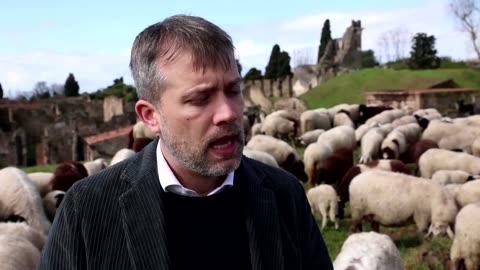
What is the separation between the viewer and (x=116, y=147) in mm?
25281

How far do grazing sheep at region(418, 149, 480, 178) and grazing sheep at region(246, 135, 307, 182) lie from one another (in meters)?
3.02

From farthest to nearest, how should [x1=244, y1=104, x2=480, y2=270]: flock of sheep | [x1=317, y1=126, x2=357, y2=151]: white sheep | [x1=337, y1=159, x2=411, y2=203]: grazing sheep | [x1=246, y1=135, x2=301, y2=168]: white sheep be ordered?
[x1=317, y1=126, x2=357, y2=151]: white sheep
[x1=246, y1=135, x2=301, y2=168]: white sheep
[x1=337, y1=159, x2=411, y2=203]: grazing sheep
[x1=244, y1=104, x2=480, y2=270]: flock of sheep

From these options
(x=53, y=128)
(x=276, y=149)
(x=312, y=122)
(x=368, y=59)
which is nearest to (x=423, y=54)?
(x=368, y=59)

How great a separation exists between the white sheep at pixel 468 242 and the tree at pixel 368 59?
2397 inches

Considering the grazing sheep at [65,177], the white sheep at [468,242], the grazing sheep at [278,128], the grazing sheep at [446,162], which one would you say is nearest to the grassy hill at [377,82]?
the grazing sheep at [278,128]

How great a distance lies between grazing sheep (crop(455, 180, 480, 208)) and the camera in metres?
9.26

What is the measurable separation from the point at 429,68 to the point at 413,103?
20094 mm

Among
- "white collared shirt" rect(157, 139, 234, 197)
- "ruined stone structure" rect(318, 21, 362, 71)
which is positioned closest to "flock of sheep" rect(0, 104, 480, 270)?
"white collared shirt" rect(157, 139, 234, 197)

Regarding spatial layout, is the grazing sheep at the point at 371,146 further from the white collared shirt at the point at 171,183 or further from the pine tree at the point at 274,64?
the pine tree at the point at 274,64

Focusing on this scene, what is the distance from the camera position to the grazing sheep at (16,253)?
537 centimetres

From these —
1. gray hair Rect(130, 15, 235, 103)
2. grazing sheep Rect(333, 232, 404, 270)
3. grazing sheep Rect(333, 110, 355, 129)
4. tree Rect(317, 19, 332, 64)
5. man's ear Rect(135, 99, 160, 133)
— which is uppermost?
tree Rect(317, 19, 332, 64)

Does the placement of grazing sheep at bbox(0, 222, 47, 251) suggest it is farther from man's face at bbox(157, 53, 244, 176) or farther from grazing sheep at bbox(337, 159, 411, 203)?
grazing sheep at bbox(337, 159, 411, 203)

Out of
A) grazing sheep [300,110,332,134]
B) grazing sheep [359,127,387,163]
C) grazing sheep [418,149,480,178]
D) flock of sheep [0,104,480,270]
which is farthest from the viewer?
grazing sheep [300,110,332,134]

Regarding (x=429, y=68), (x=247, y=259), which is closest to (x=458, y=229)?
(x=247, y=259)
